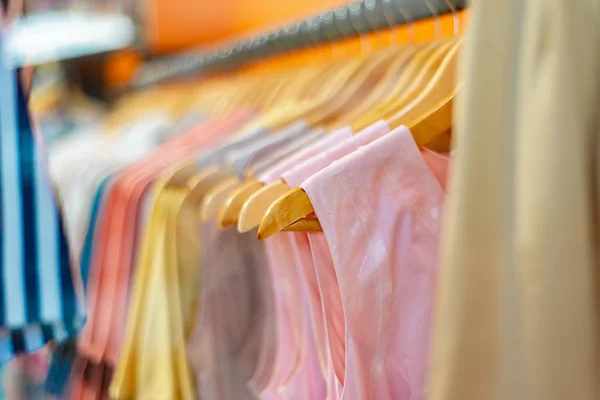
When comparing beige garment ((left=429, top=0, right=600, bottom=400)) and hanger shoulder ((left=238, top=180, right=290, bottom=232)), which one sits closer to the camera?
beige garment ((left=429, top=0, right=600, bottom=400))

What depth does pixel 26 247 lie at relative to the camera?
581mm

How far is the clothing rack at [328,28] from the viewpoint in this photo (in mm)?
628

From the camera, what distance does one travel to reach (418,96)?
1.88ft

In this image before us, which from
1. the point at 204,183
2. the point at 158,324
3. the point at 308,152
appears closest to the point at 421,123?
the point at 308,152

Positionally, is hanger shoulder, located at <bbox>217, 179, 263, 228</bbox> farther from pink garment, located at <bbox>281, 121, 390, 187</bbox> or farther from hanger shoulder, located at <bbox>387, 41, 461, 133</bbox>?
hanger shoulder, located at <bbox>387, 41, 461, 133</bbox>

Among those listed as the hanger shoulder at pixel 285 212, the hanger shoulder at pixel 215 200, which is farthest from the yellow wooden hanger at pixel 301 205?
the hanger shoulder at pixel 215 200

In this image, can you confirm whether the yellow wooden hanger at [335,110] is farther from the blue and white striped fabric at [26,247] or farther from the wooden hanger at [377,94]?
the blue and white striped fabric at [26,247]

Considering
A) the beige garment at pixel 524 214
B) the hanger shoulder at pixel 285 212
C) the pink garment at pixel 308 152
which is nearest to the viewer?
the beige garment at pixel 524 214

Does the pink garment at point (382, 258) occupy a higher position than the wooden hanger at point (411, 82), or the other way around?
the wooden hanger at point (411, 82)

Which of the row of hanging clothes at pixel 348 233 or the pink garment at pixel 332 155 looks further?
the pink garment at pixel 332 155

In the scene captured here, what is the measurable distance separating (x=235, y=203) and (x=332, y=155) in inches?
4.0

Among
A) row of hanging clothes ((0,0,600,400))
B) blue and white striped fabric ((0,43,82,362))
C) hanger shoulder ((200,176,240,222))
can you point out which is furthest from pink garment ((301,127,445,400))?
blue and white striped fabric ((0,43,82,362))

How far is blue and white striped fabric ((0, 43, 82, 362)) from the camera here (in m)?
0.56

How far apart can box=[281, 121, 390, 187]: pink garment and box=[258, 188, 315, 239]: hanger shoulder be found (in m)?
0.05
